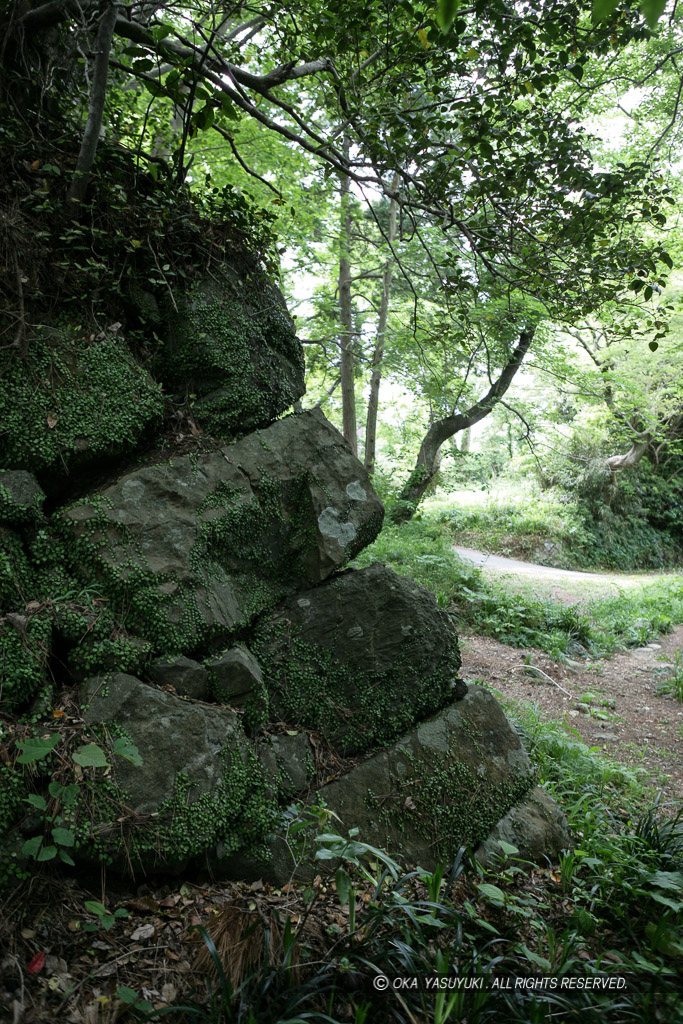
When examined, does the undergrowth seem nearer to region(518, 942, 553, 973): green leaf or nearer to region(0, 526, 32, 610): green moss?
region(518, 942, 553, 973): green leaf

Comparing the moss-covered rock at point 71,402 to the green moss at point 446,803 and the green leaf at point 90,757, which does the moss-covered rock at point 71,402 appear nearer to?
the green leaf at point 90,757

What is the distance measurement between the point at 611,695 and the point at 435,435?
23.1 feet

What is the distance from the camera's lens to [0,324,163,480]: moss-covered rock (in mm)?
3201

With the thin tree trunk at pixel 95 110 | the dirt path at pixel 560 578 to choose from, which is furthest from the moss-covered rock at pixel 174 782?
the dirt path at pixel 560 578

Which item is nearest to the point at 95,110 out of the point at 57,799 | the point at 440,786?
the point at 57,799

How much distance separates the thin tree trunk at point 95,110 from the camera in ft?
10.6

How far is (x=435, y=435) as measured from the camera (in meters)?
13.1

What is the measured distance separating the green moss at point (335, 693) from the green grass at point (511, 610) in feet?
15.8

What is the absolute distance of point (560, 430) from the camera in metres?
19.6

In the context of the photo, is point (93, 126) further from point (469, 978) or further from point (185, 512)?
point (469, 978)

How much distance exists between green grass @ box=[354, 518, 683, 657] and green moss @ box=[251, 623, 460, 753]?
189 inches

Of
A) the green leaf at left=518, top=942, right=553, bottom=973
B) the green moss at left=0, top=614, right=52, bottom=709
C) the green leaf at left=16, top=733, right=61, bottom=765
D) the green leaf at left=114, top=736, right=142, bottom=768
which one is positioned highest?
the green moss at left=0, top=614, right=52, bottom=709

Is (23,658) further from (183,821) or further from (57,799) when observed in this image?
(183,821)

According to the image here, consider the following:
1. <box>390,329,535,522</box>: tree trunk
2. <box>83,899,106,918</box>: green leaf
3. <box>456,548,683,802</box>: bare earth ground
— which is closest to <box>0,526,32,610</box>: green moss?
<box>83,899,106,918</box>: green leaf
